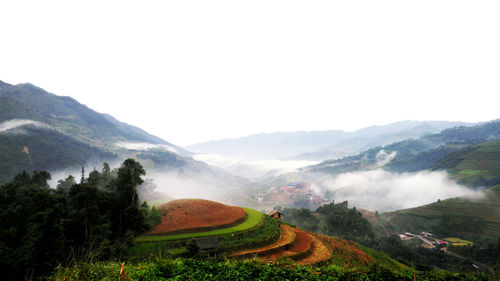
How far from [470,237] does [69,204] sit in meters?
99.4

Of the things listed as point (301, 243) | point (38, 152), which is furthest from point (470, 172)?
point (38, 152)

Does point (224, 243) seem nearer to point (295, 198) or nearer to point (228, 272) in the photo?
point (228, 272)

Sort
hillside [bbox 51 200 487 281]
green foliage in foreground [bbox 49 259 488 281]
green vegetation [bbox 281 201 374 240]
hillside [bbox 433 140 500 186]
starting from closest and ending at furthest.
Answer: green foliage in foreground [bbox 49 259 488 281], hillside [bbox 51 200 487 281], green vegetation [bbox 281 201 374 240], hillside [bbox 433 140 500 186]

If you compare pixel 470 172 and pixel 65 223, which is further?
pixel 470 172

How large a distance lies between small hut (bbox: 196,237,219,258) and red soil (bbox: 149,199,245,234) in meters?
3.42

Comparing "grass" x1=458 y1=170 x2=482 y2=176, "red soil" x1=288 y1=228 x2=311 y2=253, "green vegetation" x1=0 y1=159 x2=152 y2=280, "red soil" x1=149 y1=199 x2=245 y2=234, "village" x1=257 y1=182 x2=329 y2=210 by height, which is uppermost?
"green vegetation" x1=0 y1=159 x2=152 y2=280

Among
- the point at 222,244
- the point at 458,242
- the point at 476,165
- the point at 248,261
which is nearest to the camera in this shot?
the point at 248,261

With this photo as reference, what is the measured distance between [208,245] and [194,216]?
8.02 m

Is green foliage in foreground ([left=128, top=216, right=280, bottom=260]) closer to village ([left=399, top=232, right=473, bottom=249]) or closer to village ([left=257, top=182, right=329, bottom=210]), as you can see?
village ([left=399, top=232, right=473, bottom=249])

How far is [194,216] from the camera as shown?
2978 centimetres

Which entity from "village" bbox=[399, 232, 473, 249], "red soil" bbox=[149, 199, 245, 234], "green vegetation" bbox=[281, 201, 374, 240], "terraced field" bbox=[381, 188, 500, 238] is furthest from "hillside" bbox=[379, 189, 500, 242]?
"red soil" bbox=[149, 199, 245, 234]

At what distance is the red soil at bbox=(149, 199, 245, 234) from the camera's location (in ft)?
88.2

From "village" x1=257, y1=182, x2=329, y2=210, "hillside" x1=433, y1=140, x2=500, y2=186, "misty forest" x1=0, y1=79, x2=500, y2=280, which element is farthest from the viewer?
"village" x1=257, y1=182, x2=329, y2=210

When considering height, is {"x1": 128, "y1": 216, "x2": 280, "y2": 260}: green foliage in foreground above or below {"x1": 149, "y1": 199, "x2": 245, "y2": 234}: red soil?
below
